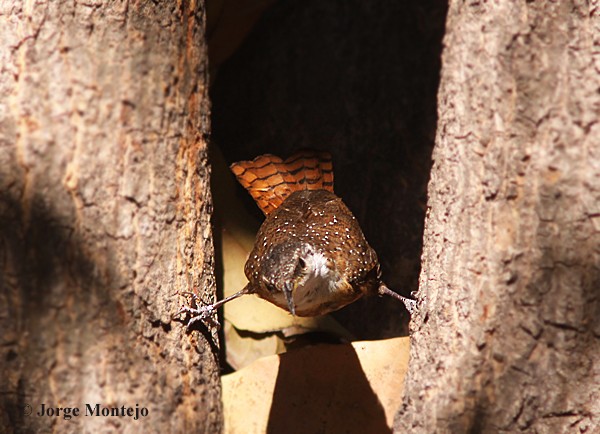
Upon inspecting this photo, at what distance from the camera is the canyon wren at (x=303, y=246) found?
11.7 ft

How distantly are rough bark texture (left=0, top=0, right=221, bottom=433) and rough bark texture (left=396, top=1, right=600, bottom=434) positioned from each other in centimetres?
115

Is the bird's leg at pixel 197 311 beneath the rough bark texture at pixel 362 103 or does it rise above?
beneath

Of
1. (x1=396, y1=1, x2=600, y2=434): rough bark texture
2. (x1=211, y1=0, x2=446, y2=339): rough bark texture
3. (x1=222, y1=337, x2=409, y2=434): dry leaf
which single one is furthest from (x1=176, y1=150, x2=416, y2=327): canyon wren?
(x1=396, y1=1, x2=600, y2=434): rough bark texture

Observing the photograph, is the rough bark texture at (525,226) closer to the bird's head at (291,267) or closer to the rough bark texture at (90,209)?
the bird's head at (291,267)

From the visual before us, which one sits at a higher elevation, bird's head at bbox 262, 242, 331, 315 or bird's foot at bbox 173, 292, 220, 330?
bird's head at bbox 262, 242, 331, 315

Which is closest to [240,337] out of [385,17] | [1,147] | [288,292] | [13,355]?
[288,292]

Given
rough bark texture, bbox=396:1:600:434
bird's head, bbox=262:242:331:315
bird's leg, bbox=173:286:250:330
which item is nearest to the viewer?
rough bark texture, bbox=396:1:600:434

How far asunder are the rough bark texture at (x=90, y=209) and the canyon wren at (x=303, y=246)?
0.34 meters

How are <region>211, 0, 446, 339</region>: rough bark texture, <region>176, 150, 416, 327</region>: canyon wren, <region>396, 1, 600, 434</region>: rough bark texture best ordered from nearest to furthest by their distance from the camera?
<region>396, 1, 600, 434</region>: rough bark texture → <region>176, 150, 416, 327</region>: canyon wren → <region>211, 0, 446, 339</region>: rough bark texture

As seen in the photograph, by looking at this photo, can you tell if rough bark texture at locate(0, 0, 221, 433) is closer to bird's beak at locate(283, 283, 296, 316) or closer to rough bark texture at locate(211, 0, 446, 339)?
bird's beak at locate(283, 283, 296, 316)

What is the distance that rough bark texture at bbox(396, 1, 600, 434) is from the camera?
273 cm

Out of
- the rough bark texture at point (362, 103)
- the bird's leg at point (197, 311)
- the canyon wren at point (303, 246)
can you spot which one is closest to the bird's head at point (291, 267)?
the canyon wren at point (303, 246)

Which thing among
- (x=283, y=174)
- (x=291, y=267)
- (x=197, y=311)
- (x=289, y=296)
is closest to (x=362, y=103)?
(x=283, y=174)

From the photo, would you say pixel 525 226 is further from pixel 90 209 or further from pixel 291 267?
pixel 90 209
